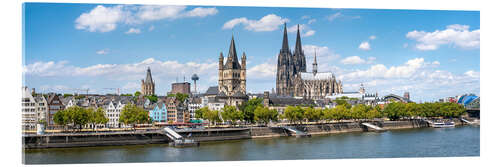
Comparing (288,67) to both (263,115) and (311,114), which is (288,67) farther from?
(263,115)

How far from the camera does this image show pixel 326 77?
130 metres

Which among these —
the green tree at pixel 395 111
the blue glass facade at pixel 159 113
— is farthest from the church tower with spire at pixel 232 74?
the green tree at pixel 395 111

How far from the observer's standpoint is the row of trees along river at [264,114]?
48156 millimetres

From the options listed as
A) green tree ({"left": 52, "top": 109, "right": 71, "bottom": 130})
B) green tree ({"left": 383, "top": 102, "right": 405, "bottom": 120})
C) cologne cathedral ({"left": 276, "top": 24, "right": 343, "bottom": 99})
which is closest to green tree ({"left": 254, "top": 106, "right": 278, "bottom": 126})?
green tree ({"left": 52, "top": 109, "right": 71, "bottom": 130})

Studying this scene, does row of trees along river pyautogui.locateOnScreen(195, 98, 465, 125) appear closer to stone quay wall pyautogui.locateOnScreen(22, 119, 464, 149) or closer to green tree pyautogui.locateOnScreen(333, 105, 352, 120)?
green tree pyautogui.locateOnScreen(333, 105, 352, 120)

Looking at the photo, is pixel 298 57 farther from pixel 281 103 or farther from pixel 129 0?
pixel 129 0

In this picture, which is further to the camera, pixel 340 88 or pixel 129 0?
pixel 340 88

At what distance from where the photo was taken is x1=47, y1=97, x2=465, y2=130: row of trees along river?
158 feet

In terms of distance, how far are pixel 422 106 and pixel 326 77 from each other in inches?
1734

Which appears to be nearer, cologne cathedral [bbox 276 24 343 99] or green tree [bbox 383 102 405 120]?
green tree [bbox 383 102 405 120]

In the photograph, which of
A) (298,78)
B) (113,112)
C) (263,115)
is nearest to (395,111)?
(263,115)

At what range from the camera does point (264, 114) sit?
61062 mm
